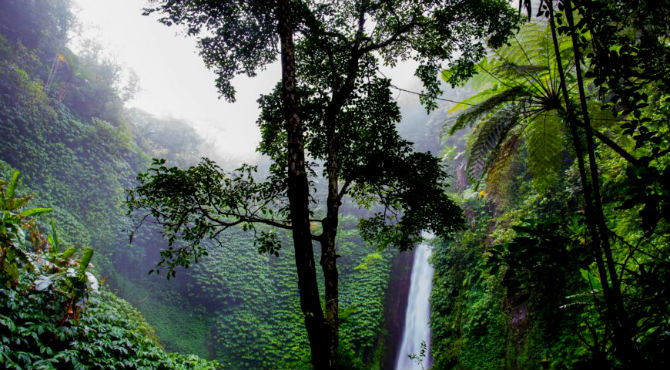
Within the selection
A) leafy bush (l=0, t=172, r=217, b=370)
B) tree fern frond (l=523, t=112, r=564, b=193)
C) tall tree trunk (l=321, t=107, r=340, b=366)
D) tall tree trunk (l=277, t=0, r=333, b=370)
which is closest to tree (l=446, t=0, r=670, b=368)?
tree fern frond (l=523, t=112, r=564, b=193)

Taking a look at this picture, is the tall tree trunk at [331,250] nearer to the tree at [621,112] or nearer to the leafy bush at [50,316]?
the tree at [621,112]

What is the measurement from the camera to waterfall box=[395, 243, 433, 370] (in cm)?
1018

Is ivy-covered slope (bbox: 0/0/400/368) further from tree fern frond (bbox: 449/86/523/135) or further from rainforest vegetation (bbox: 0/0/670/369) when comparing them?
tree fern frond (bbox: 449/86/523/135)

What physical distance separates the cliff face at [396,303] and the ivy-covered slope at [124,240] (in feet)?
1.56

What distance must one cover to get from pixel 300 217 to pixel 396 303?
10963 millimetres

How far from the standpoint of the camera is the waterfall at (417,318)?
10.2m

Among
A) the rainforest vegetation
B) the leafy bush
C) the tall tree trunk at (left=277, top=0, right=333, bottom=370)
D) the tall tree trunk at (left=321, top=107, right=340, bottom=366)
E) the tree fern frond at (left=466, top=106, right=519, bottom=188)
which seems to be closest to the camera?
the rainforest vegetation

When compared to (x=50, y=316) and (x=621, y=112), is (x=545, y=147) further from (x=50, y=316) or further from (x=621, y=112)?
(x=50, y=316)

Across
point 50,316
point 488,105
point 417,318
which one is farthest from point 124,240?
point 488,105

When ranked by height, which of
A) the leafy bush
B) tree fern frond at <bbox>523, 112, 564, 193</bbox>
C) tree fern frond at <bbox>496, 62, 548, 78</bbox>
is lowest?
the leafy bush

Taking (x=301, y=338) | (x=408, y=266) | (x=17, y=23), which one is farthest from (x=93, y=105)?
(x=408, y=266)

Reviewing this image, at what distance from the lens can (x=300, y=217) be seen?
123 inches

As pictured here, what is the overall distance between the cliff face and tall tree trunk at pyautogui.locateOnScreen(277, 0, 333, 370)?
8.82 m

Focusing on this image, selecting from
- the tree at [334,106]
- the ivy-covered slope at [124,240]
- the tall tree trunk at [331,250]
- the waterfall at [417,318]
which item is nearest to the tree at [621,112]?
the tree at [334,106]
